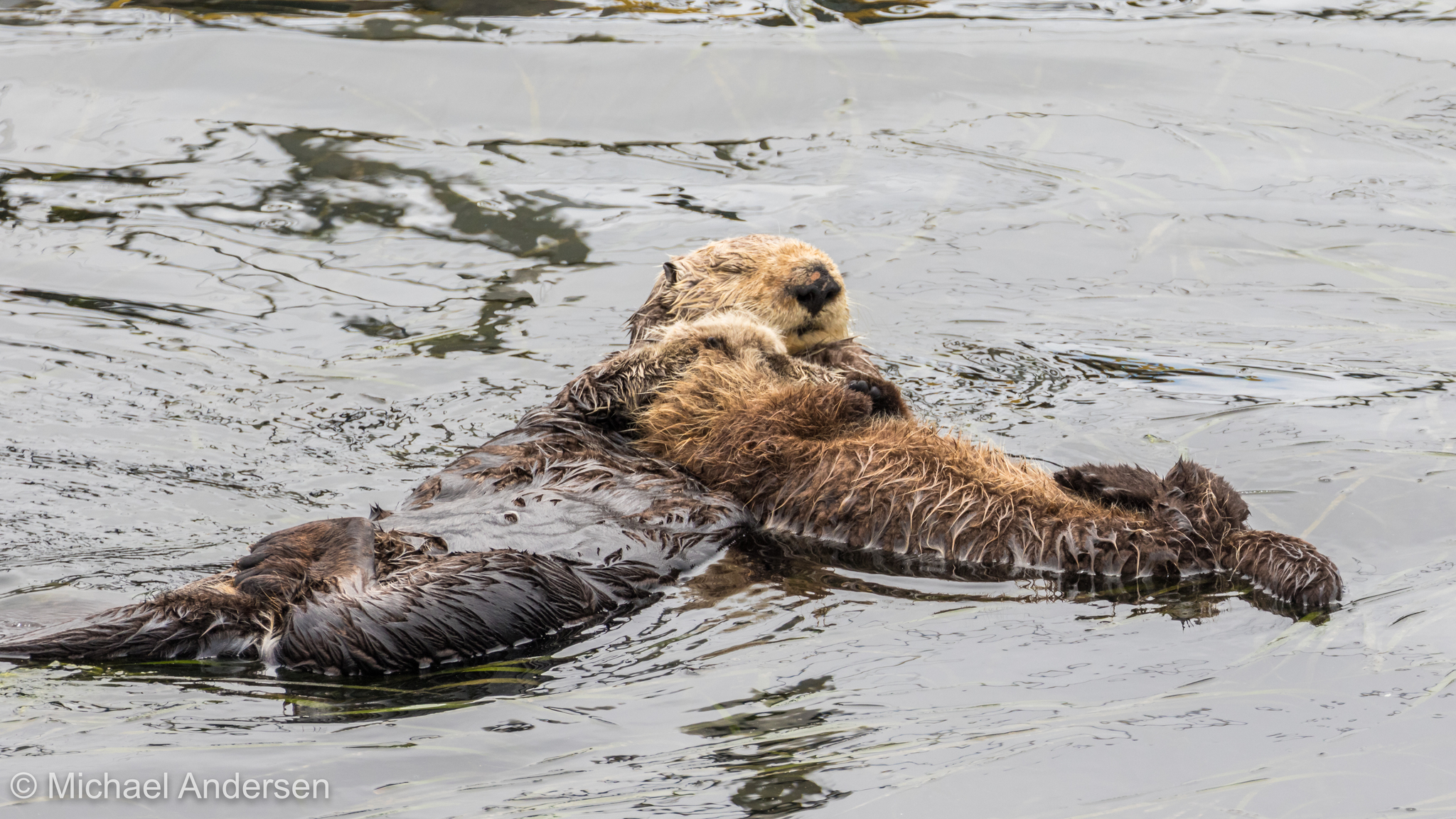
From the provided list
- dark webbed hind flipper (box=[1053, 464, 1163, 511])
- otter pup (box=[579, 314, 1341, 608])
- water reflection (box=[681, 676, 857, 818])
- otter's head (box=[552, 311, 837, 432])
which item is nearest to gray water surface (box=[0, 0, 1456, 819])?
water reflection (box=[681, 676, 857, 818])

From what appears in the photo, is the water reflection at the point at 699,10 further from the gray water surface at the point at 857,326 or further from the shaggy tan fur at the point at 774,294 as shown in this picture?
the shaggy tan fur at the point at 774,294

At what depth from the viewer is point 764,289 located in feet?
14.6

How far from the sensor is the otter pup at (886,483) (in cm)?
347

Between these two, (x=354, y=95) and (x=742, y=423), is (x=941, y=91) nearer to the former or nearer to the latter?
(x=354, y=95)

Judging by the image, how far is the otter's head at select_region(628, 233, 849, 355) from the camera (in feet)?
14.4

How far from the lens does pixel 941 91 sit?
810cm

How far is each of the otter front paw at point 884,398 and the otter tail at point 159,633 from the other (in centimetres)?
186

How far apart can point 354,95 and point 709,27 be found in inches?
88.1

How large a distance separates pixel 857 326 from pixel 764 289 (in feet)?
5.22

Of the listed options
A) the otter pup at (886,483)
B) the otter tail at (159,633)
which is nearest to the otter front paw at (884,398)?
the otter pup at (886,483)

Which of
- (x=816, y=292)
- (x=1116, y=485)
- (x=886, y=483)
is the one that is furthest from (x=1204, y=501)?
(x=816, y=292)

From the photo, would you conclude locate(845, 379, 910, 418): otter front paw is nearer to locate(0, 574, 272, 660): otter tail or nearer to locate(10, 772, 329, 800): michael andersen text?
locate(0, 574, 272, 660): otter tail

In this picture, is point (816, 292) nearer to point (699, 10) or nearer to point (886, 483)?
point (886, 483)

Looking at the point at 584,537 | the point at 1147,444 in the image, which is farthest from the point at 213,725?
the point at 1147,444
